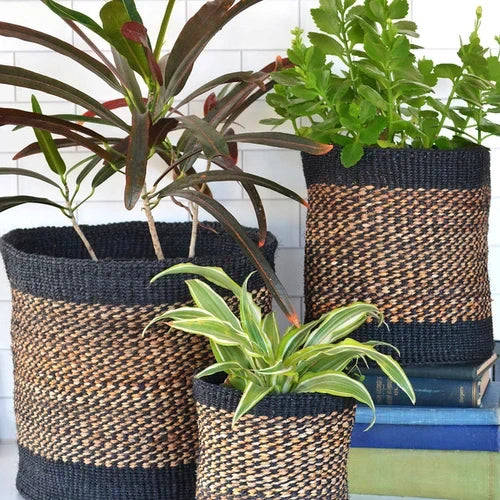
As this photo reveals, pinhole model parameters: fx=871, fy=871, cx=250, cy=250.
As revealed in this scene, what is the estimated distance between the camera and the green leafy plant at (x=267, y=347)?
1226 mm

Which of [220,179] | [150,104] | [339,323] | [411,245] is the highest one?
[150,104]

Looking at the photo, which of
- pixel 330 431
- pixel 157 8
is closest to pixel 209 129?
pixel 330 431

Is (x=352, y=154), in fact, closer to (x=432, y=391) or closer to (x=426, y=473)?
(x=432, y=391)

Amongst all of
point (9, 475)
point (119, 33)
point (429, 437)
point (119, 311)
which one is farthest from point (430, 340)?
point (9, 475)

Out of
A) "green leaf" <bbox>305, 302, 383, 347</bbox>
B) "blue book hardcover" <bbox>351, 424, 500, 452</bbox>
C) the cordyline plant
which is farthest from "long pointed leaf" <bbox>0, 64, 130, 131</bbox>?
"blue book hardcover" <bbox>351, 424, 500, 452</bbox>

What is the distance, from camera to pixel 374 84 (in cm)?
153

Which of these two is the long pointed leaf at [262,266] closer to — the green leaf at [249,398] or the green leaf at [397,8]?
the green leaf at [249,398]

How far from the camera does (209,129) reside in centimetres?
127

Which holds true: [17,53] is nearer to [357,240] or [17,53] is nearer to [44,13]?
[44,13]

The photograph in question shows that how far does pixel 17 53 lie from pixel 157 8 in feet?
1.03

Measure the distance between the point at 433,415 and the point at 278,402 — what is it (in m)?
0.37

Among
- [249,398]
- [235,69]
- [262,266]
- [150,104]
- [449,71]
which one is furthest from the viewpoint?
[235,69]

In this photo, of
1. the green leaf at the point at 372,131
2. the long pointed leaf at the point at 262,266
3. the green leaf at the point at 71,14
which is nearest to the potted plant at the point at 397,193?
the green leaf at the point at 372,131

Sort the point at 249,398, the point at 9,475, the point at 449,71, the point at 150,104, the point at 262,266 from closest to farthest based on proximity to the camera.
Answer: the point at 249,398 < the point at 262,266 < the point at 150,104 < the point at 449,71 < the point at 9,475
